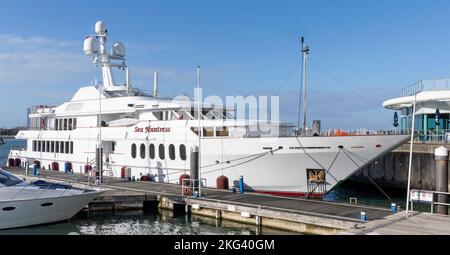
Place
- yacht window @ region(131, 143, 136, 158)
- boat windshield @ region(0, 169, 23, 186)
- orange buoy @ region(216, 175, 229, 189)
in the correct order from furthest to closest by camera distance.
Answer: yacht window @ region(131, 143, 136, 158), orange buoy @ region(216, 175, 229, 189), boat windshield @ region(0, 169, 23, 186)

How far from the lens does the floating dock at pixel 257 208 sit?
52.2 ft

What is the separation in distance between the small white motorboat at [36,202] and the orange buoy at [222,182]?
22.5ft

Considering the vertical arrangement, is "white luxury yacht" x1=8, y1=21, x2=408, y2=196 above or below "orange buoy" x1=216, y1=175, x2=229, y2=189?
above

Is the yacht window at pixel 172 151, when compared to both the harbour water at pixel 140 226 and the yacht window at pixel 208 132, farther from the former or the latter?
the harbour water at pixel 140 226

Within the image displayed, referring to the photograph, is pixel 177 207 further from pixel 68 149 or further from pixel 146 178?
pixel 68 149

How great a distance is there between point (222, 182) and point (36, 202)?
9.61 m

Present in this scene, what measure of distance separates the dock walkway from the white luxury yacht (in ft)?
6.25

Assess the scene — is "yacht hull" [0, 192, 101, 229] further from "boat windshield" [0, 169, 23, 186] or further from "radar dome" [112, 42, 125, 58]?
"radar dome" [112, 42, 125, 58]

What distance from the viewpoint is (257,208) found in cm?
1844

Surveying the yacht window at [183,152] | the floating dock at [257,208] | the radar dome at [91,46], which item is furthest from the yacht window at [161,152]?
the radar dome at [91,46]

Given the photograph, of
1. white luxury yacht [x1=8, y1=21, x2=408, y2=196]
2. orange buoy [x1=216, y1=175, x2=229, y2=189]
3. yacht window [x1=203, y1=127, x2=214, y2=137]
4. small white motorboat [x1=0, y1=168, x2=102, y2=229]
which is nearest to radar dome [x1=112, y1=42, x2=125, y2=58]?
white luxury yacht [x1=8, y1=21, x2=408, y2=196]

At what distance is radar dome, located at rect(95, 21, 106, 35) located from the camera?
35219 millimetres

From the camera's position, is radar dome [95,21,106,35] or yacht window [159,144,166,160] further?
radar dome [95,21,106,35]
